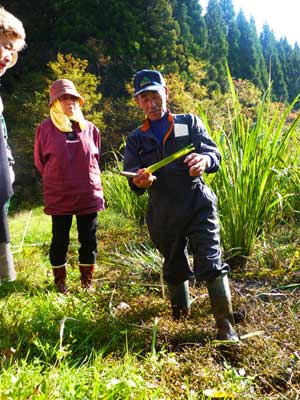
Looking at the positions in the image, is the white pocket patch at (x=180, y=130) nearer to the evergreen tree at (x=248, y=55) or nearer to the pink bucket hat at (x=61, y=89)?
the pink bucket hat at (x=61, y=89)

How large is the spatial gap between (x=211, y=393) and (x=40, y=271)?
6.67ft

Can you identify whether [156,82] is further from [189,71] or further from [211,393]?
[189,71]

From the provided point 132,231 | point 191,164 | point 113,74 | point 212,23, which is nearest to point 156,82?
point 191,164

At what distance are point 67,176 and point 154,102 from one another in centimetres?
91

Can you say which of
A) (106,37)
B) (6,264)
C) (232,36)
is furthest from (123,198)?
(232,36)

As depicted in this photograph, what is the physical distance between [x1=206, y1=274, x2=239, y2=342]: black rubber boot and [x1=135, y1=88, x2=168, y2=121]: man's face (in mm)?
908

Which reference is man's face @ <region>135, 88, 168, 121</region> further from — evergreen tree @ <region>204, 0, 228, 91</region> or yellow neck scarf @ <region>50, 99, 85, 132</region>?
evergreen tree @ <region>204, 0, 228, 91</region>

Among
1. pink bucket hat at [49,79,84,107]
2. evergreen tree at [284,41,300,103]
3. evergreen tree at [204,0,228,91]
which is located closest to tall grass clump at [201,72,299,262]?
pink bucket hat at [49,79,84,107]

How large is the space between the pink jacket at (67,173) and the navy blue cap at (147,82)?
799 millimetres

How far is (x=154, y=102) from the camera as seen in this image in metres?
2.10

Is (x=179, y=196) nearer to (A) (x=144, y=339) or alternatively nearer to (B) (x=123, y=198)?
(A) (x=144, y=339)

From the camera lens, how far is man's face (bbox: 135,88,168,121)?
6.84ft

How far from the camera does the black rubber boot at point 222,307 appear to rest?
1.81 meters

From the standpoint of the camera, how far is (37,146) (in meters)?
2.82
